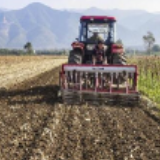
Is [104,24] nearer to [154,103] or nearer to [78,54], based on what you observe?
[78,54]

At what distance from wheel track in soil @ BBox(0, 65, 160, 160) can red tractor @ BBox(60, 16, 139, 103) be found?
45 centimetres

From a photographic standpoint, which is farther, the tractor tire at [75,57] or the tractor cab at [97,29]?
the tractor cab at [97,29]


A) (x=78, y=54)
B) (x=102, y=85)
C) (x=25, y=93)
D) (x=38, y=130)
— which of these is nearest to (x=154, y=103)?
(x=102, y=85)

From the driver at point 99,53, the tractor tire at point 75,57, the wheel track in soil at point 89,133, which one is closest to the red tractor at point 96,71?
the tractor tire at point 75,57

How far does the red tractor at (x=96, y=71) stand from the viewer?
9.98 m

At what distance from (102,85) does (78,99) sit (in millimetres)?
1166

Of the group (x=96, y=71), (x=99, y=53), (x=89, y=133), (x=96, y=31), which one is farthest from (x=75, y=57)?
(x=89, y=133)

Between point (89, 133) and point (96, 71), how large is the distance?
11.8ft

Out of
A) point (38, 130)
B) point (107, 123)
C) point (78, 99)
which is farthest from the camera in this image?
point (78, 99)

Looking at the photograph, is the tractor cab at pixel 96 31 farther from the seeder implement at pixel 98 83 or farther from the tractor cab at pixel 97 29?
the seeder implement at pixel 98 83

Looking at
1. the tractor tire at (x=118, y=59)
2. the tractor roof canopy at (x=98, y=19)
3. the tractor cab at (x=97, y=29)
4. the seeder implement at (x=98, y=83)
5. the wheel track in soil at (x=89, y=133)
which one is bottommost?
the wheel track in soil at (x=89, y=133)

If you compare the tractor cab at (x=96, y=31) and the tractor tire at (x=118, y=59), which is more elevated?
the tractor cab at (x=96, y=31)

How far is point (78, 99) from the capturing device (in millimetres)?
10000

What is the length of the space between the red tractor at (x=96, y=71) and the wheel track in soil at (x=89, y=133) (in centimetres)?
45
